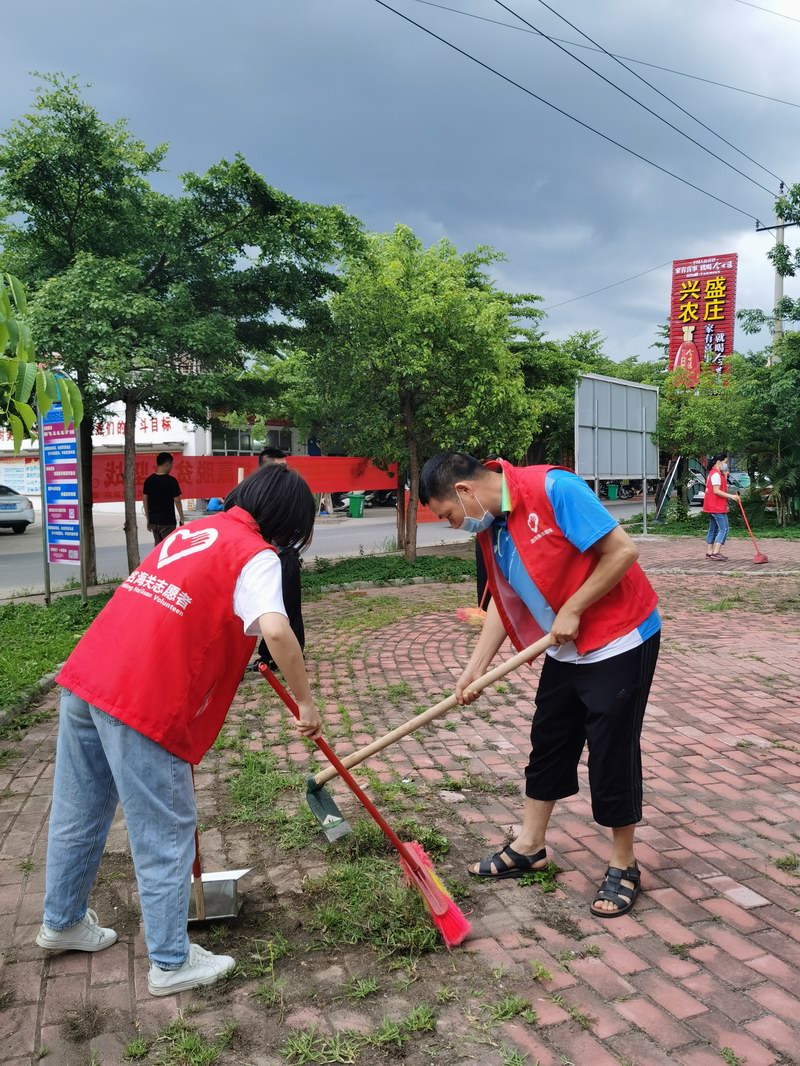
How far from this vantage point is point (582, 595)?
2676 millimetres

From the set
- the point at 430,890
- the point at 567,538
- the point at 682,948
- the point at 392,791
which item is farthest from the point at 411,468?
the point at 682,948

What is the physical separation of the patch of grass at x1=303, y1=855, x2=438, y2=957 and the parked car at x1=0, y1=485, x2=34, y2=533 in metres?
19.6

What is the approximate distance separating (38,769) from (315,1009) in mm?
2628

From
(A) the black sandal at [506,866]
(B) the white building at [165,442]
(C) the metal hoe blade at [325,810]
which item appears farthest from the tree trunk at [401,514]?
(A) the black sandal at [506,866]

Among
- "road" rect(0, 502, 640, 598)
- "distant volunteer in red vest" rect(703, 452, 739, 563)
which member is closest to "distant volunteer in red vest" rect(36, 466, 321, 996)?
"road" rect(0, 502, 640, 598)

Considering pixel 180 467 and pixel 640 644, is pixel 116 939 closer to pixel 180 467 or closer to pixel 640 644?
pixel 640 644

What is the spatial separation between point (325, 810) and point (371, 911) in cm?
51

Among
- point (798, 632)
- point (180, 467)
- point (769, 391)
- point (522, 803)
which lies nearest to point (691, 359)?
point (769, 391)

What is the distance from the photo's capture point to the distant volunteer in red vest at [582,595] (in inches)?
105

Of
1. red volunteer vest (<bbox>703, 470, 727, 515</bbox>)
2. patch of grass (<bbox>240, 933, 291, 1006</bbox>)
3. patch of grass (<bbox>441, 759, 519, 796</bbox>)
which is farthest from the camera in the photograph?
red volunteer vest (<bbox>703, 470, 727, 515</bbox>)

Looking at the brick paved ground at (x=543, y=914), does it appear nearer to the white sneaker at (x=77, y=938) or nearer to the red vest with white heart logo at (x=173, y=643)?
the white sneaker at (x=77, y=938)

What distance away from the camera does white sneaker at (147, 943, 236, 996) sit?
8.00 ft

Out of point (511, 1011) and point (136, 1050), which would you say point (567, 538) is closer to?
point (511, 1011)

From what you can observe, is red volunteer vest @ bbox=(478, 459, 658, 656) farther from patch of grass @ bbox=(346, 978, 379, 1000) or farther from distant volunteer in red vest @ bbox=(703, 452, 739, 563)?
distant volunteer in red vest @ bbox=(703, 452, 739, 563)
